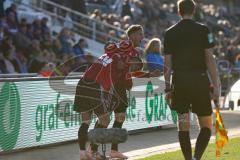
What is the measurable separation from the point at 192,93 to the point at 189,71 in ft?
0.83

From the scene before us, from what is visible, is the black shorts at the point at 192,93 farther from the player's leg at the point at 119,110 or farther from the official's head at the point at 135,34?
the official's head at the point at 135,34

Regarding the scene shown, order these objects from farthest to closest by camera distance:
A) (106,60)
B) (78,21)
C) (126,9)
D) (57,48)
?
(126,9) → (78,21) → (57,48) → (106,60)

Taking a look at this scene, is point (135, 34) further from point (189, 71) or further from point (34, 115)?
point (34, 115)

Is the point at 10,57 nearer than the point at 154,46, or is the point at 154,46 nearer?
the point at 154,46

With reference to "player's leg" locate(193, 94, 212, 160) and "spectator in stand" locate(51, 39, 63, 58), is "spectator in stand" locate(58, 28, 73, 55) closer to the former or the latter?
"spectator in stand" locate(51, 39, 63, 58)

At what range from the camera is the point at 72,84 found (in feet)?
39.6

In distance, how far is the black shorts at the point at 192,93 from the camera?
8.61 metres

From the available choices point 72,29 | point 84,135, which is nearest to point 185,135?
point 84,135

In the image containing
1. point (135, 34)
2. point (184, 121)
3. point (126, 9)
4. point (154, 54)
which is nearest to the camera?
point (184, 121)

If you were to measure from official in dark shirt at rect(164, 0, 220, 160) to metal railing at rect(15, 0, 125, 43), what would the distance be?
13969 millimetres

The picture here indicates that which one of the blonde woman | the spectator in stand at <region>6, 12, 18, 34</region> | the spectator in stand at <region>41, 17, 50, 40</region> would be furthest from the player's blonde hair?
the spectator in stand at <region>41, 17, 50, 40</region>

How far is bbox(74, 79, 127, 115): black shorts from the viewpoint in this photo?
32.1 ft

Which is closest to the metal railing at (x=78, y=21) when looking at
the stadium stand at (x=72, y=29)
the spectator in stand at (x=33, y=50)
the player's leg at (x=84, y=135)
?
the stadium stand at (x=72, y=29)

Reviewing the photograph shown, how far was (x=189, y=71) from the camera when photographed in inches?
339
